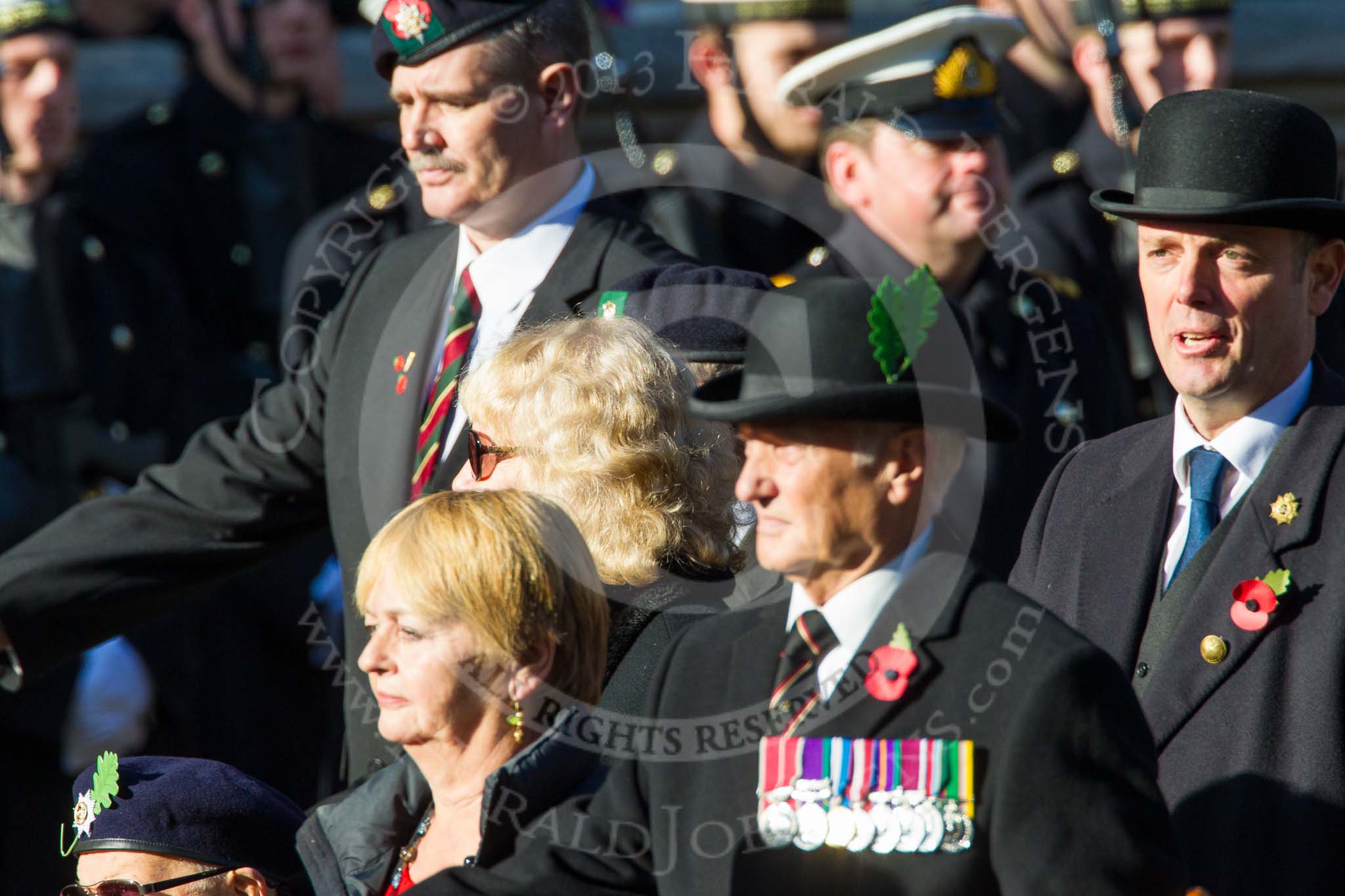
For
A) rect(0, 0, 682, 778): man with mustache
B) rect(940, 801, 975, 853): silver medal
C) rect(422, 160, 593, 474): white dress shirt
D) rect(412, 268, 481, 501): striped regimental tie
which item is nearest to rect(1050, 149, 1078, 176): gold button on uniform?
rect(0, 0, 682, 778): man with mustache

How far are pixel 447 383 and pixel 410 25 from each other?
0.71m

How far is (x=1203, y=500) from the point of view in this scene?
324cm

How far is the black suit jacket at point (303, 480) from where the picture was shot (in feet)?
14.1

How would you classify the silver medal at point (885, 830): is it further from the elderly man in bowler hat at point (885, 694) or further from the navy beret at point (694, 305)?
the navy beret at point (694, 305)

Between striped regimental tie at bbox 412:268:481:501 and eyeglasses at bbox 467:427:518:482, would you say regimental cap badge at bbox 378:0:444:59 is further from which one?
eyeglasses at bbox 467:427:518:482

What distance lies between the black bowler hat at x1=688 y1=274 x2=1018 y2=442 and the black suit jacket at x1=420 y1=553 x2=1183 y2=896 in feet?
0.62

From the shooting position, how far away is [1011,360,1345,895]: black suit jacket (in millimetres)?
2971

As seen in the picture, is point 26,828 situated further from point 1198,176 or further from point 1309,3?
point 1309,3

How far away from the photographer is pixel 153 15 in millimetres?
8305

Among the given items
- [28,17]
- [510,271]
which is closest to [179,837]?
[510,271]

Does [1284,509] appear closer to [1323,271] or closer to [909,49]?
[1323,271]

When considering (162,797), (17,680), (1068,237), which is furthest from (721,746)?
(1068,237)

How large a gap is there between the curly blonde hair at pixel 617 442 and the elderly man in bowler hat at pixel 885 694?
2.28 ft

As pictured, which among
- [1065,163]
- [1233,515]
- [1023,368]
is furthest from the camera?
[1065,163]
